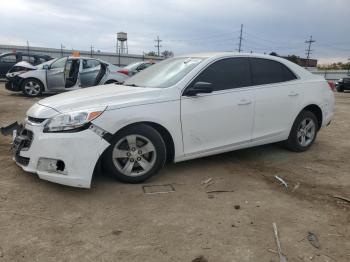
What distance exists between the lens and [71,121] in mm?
3973

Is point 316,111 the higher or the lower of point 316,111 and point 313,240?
the higher

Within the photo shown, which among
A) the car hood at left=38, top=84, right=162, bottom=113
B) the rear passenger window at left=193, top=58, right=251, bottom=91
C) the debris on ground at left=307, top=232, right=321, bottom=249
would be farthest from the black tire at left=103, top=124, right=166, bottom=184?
the debris on ground at left=307, top=232, right=321, bottom=249

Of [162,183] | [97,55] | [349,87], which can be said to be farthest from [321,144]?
[97,55]

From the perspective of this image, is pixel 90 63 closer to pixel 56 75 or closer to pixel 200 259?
pixel 56 75

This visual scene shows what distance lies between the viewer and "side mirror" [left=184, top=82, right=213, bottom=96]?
180 inches

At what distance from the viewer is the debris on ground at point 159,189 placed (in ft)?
14.0

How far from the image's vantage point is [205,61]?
501 centimetres

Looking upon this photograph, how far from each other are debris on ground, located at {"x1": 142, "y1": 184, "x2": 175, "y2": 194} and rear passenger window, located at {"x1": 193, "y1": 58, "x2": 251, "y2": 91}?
138 centimetres

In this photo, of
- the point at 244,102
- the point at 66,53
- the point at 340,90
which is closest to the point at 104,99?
the point at 244,102

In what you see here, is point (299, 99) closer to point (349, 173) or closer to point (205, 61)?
point (349, 173)

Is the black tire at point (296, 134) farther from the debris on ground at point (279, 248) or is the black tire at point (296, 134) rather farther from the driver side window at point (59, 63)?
the driver side window at point (59, 63)

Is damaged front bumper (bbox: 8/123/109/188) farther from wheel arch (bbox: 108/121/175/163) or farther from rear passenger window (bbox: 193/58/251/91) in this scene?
rear passenger window (bbox: 193/58/251/91)

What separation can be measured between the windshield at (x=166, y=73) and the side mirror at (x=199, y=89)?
242 millimetres

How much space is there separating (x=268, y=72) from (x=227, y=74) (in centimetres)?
81
